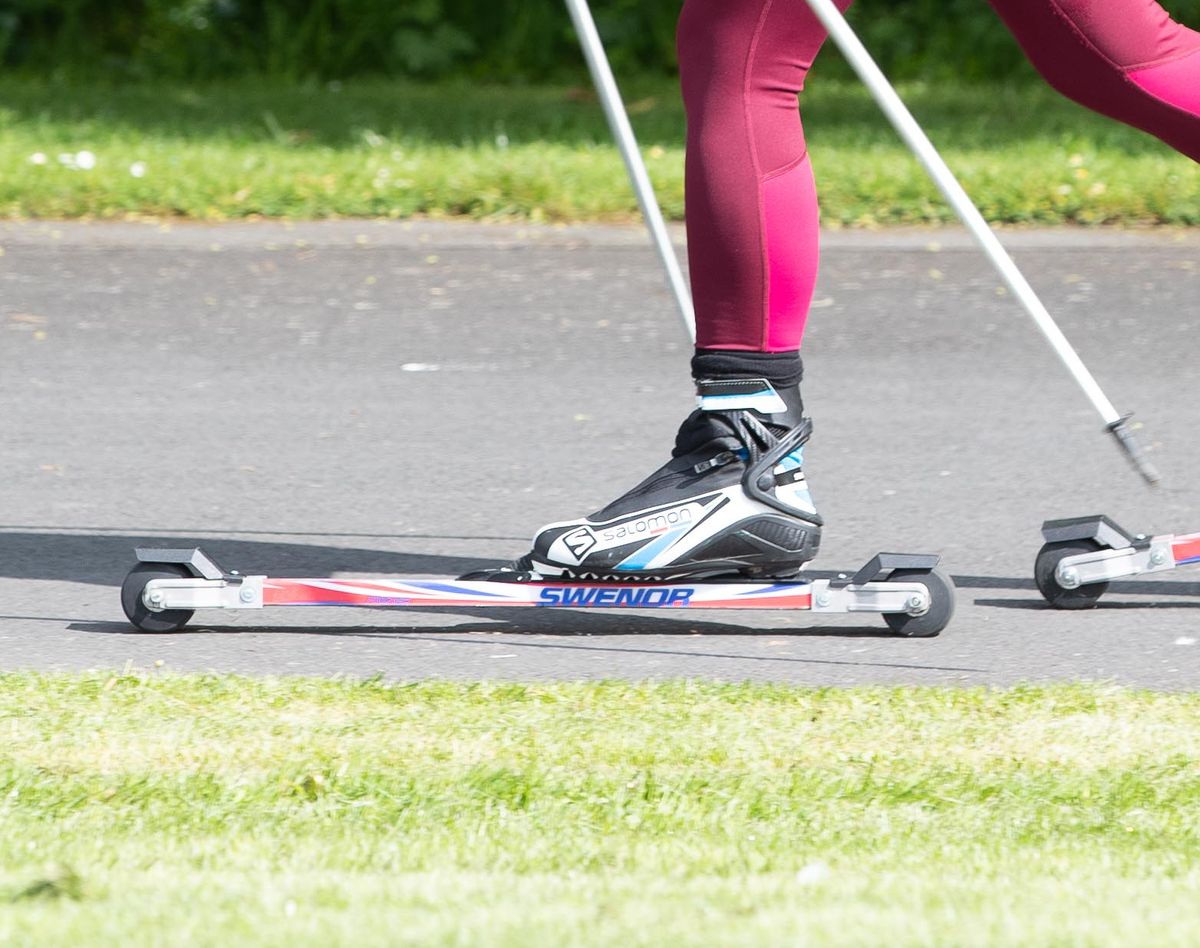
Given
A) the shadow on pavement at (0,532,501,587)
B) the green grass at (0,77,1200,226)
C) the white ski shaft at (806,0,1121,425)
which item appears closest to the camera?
the white ski shaft at (806,0,1121,425)

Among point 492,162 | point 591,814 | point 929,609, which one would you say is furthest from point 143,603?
point 492,162

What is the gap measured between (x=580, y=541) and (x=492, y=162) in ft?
18.7

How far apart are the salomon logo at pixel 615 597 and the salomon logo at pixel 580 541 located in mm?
62

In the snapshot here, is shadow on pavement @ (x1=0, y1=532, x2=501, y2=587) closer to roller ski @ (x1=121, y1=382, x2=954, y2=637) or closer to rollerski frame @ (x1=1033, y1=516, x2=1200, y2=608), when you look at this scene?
roller ski @ (x1=121, y1=382, x2=954, y2=637)

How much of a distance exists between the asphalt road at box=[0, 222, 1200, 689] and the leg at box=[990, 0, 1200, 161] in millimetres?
868

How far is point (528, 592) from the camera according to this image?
330 centimetres

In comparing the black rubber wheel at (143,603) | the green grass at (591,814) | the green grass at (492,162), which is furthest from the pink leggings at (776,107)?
the green grass at (492,162)

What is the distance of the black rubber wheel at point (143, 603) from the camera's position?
132 inches

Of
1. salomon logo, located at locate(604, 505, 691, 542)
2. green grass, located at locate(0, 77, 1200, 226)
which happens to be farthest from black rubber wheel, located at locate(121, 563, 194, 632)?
green grass, located at locate(0, 77, 1200, 226)

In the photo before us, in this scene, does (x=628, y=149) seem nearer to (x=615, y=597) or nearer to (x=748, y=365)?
(x=748, y=365)

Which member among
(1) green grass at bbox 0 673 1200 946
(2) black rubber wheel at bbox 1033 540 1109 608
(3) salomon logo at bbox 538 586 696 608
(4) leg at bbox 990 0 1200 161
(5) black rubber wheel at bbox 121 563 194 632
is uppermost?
(4) leg at bbox 990 0 1200 161

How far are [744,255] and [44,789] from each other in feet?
4.72

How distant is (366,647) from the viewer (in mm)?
3342

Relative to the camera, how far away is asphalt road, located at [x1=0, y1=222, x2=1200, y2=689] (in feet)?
11.0
